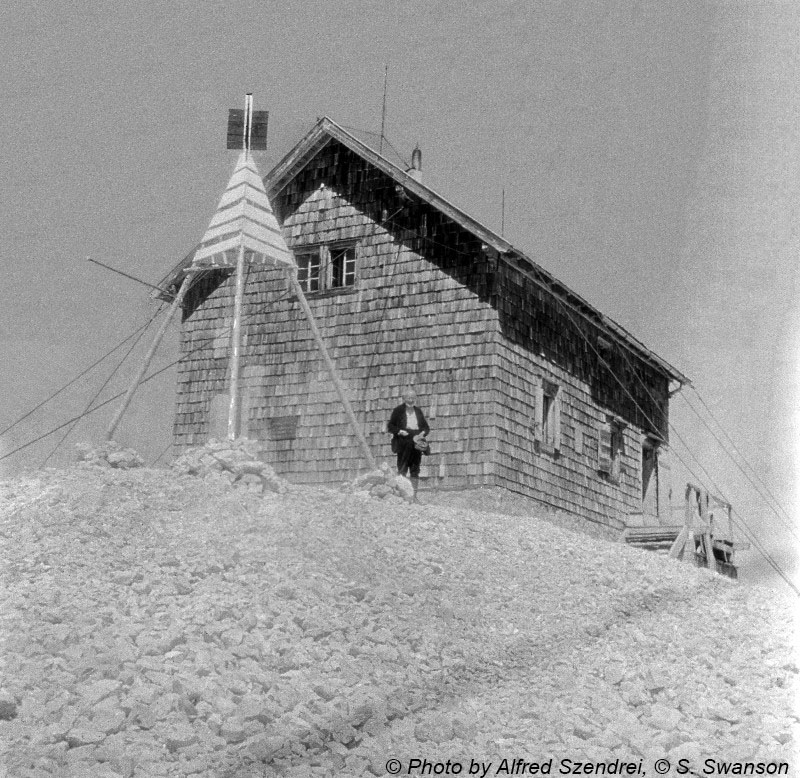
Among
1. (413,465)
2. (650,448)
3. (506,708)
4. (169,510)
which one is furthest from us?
(650,448)

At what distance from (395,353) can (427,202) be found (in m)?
2.85

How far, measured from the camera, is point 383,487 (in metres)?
15.9

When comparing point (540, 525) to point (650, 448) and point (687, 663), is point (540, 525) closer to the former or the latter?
point (687, 663)

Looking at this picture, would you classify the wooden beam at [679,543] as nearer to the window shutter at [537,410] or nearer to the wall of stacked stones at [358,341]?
the window shutter at [537,410]

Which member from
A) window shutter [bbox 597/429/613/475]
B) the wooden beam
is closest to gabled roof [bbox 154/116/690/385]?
window shutter [bbox 597/429/613/475]

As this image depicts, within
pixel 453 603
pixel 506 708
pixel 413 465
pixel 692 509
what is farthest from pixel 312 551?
pixel 692 509

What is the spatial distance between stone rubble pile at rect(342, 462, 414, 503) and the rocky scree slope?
6.23 ft


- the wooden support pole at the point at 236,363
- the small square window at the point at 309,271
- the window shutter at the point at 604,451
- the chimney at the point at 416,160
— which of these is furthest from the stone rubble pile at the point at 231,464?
the chimney at the point at 416,160

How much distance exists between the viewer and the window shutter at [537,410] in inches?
846

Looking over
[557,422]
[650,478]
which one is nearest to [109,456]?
[557,422]

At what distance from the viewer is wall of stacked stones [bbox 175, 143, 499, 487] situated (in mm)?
20656

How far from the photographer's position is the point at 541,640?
10672 millimetres

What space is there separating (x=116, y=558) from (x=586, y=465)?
1403 cm

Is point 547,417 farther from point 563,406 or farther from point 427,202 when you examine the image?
point 427,202
